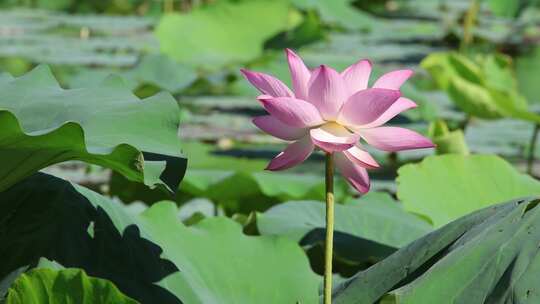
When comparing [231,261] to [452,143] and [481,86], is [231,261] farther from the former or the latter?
[481,86]

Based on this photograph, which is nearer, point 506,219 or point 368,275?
point 506,219

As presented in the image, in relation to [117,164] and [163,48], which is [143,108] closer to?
[117,164]

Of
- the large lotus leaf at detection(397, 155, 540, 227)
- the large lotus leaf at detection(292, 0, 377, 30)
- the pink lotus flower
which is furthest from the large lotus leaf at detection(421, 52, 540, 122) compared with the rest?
the large lotus leaf at detection(292, 0, 377, 30)

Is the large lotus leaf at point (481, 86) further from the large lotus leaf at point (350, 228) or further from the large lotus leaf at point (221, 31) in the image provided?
the large lotus leaf at point (221, 31)

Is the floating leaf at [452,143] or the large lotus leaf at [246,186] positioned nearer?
the large lotus leaf at [246,186]

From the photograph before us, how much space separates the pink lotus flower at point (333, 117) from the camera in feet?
3.19

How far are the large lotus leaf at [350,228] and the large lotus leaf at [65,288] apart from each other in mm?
580

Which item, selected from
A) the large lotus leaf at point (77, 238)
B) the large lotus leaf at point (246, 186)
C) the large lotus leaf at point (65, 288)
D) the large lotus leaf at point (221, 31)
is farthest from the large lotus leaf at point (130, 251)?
the large lotus leaf at point (221, 31)

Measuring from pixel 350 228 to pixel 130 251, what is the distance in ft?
1.43

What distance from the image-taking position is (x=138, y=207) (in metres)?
2.19

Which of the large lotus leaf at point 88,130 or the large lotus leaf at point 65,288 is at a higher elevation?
the large lotus leaf at point 88,130

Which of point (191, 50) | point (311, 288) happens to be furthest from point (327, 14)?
point (311, 288)

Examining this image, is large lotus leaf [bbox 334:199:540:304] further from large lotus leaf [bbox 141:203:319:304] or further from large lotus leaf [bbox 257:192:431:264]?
large lotus leaf [bbox 257:192:431:264]

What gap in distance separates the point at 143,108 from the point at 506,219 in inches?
15.6
